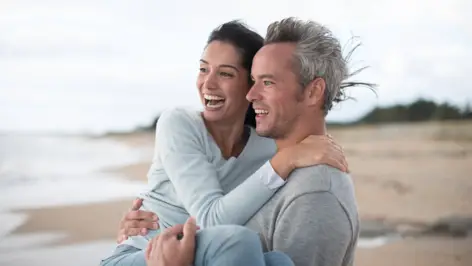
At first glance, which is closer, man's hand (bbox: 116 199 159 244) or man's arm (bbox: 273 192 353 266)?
man's arm (bbox: 273 192 353 266)

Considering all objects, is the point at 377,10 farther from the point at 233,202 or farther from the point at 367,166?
the point at 233,202

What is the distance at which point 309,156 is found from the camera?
1.54 metres

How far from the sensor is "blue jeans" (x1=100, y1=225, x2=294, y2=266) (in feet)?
4.28

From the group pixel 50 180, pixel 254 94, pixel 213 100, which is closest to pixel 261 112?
pixel 254 94

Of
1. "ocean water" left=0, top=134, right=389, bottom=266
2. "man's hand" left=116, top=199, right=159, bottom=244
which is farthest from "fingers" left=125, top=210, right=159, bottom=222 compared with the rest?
"ocean water" left=0, top=134, right=389, bottom=266

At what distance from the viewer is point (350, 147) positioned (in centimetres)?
282

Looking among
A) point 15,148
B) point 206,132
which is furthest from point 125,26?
point 206,132

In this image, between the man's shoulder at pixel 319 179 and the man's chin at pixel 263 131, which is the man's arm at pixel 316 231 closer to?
the man's shoulder at pixel 319 179

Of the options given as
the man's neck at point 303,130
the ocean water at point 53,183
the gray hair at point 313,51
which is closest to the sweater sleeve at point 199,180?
the man's neck at point 303,130

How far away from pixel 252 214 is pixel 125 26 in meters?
1.25

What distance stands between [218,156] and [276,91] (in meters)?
0.25

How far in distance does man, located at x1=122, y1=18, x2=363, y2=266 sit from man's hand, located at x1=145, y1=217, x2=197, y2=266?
0.75 feet

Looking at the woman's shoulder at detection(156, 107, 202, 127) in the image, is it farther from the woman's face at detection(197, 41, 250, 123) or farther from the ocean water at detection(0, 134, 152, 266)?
the ocean water at detection(0, 134, 152, 266)

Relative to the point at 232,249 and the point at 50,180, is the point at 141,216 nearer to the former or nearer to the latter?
the point at 232,249
